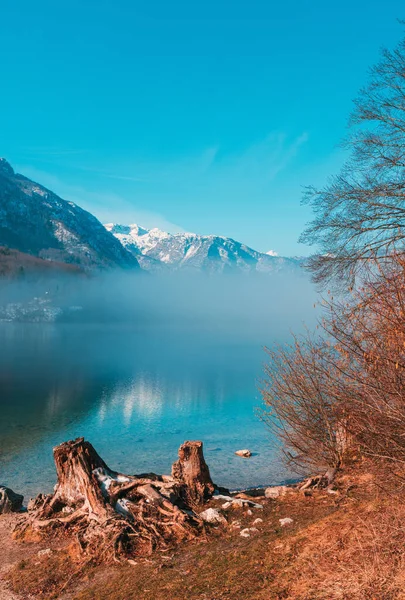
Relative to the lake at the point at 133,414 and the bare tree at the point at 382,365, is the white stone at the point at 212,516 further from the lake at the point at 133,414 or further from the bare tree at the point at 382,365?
the bare tree at the point at 382,365

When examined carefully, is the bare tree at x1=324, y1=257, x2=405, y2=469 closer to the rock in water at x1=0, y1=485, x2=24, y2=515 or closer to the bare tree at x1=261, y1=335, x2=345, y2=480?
the bare tree at x1=261, y1=335, x2=345, y2=480

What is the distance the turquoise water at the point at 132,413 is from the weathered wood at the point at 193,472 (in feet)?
31.5

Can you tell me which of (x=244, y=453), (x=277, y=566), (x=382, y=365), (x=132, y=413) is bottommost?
(x=132, y=413)

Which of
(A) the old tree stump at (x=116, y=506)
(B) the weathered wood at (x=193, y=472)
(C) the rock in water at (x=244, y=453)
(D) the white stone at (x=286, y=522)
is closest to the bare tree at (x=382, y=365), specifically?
(D) the white stone at (x=286, y=522)

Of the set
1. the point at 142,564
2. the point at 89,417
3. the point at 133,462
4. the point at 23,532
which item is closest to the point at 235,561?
the point at 142,564

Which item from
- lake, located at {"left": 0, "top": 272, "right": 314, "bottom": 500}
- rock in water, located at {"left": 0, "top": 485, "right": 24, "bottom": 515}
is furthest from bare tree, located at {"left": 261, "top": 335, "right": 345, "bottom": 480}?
rock in water, located at {"left": 0, "top": 485, "right": 24, "bottom": 515}

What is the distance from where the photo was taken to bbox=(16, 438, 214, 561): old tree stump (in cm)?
1269

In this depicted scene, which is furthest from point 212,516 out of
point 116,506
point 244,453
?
point 244,453

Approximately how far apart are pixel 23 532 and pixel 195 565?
720 centimetres

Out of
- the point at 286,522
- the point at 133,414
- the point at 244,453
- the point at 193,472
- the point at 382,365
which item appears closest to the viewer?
the point at 382,365

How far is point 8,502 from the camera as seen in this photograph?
1900cm

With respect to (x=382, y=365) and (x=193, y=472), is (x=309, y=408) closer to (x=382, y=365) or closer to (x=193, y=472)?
(x=193, y=472)

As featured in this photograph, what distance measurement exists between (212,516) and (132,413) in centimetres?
3132

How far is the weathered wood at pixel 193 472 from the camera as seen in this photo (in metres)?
16.5
